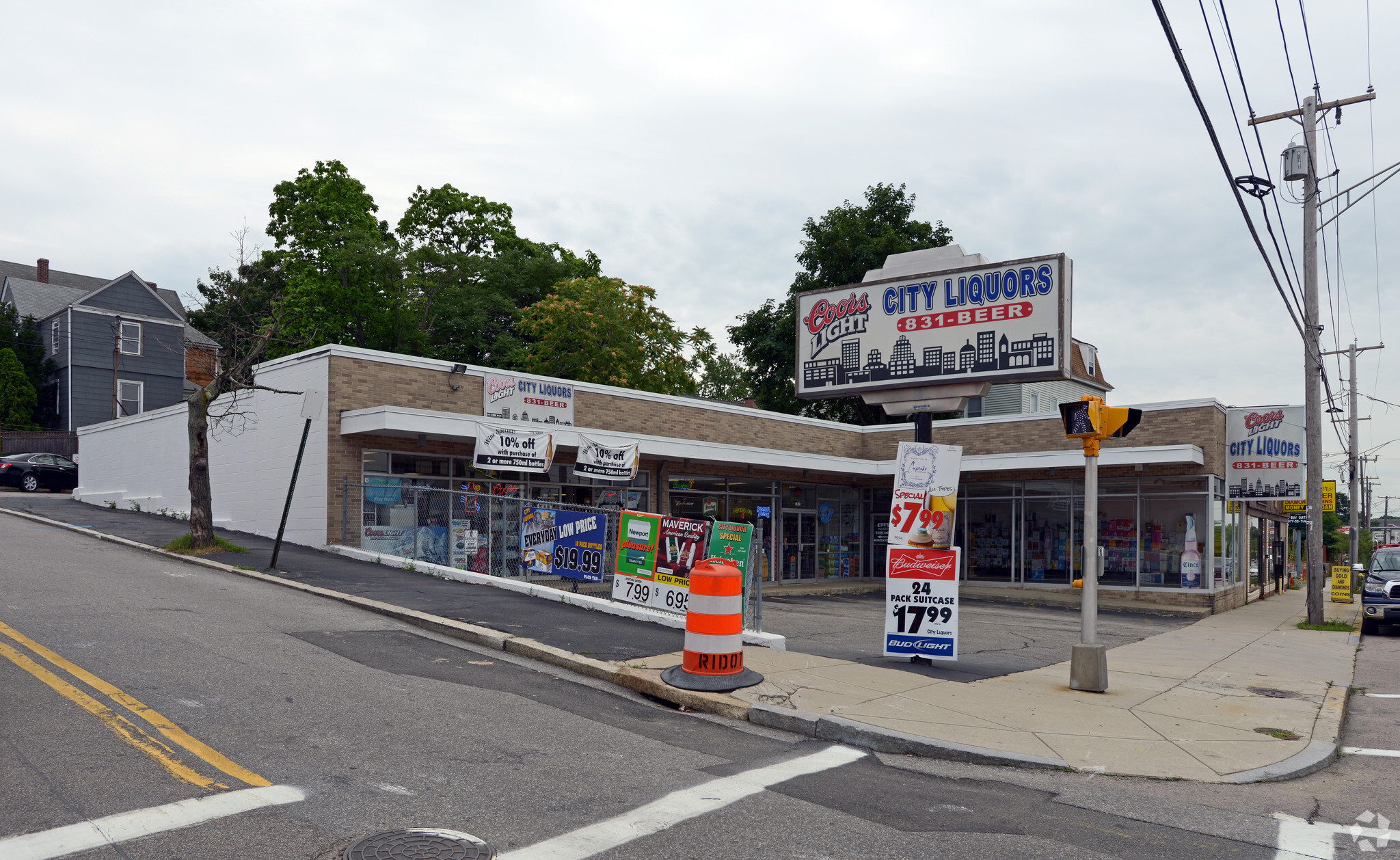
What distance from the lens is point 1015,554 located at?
26.6m

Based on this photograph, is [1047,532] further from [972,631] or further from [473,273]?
[473,273]

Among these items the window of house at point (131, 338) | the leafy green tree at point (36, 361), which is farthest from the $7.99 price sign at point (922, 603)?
the leafy green tree at point (36, 361)

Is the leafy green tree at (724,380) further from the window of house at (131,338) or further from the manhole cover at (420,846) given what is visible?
the manhole cover at (420,846)

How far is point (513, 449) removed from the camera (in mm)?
18953

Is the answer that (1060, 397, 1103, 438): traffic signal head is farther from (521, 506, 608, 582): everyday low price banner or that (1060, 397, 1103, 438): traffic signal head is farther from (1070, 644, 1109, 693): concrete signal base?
(521, 506, 608, 582): everyday low price banner

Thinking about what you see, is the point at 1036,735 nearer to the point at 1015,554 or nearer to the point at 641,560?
the point at 641,560

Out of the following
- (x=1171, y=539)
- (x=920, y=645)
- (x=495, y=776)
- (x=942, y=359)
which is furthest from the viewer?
(x=1171, y=539)

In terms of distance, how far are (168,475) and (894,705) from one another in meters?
22.4

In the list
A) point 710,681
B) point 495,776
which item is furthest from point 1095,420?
point 495,776

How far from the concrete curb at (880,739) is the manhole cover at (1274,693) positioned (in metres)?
5.04

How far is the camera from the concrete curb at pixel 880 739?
6953mm

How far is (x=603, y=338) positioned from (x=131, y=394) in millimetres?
23389

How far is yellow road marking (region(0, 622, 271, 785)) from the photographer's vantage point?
557 centimetres

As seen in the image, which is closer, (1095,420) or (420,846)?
(420,846)
